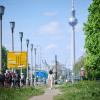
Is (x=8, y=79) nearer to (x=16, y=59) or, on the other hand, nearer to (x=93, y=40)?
(x=16, y=59)

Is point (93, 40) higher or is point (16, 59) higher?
point (93, 40)

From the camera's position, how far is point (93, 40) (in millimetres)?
56312

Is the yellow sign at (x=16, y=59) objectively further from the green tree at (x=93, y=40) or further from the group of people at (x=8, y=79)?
the green tree at (x=93, y=40)

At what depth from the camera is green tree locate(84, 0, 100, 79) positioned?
55.6 meters

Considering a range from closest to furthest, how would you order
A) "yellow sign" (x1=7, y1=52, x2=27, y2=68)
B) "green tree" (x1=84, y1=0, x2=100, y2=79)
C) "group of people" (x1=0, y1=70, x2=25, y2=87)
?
"group of people" (x1=0, y1=70, x2=25, y2=87) < "yellow sign" (x1=7, y1=52, x2=27, y2=68) < "green tree" (x1=84, y1=0, x2=100, y2=79)

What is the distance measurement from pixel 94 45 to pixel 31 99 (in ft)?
109

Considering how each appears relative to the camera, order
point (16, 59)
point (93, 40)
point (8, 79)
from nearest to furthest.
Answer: point (8, 79), point (16, 59), point (93, 40)

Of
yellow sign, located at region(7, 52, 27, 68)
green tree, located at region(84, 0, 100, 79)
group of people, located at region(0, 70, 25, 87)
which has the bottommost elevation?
group of people, located at region(0, 70, 25, 87)

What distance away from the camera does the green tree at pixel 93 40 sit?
5559 cm

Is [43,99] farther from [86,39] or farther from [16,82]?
[86,39]

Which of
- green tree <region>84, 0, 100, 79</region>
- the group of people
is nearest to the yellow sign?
the group of people

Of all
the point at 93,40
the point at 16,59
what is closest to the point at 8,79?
the point at 16,59

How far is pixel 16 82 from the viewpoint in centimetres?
3688

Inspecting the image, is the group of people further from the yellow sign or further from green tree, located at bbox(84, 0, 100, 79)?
green tree, located at bbox(84, 0, 100, 79)
